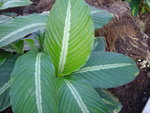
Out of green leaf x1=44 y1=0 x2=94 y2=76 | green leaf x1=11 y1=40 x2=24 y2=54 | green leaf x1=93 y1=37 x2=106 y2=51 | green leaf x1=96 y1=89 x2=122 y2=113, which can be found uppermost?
green leaf x1=44 y1=0 x2=94 y2=76

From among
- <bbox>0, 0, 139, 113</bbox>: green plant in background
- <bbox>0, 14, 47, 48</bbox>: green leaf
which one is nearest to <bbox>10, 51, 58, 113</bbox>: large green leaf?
<bbox>0, 0, 139, 113</bbox>: green plant in background

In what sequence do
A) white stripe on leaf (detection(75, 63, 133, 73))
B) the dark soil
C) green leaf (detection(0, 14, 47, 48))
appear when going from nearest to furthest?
1. green leaf (detection(0, 14, 47, 48))
2. white stripe on leaf (detection(75, 63, 133, 73))
3. the dark soil

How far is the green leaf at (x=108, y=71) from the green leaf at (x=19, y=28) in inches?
12.4

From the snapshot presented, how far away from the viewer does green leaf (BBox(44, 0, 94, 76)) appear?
3.07ft

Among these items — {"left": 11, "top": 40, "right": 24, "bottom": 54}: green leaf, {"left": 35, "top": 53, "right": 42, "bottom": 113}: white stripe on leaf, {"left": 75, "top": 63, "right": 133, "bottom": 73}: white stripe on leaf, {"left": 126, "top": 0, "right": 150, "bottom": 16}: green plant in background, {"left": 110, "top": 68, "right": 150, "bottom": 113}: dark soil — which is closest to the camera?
{"left": 35, "top": 53, "right": 42, "bottom": 113}: white stripe on leaf

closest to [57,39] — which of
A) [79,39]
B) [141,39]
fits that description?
[79,39]

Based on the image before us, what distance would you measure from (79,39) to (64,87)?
0.23 m

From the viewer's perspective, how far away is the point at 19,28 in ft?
3.34

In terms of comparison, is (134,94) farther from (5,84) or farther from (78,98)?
(5,84)

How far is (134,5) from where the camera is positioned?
2168mm

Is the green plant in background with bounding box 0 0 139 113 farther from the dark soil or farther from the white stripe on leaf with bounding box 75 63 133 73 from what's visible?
the dark soil

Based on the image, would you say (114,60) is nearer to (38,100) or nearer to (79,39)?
(79,39)

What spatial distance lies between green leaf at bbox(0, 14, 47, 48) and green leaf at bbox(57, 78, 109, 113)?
29 centimetres

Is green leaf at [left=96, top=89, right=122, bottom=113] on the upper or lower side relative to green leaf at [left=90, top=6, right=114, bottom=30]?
lower
